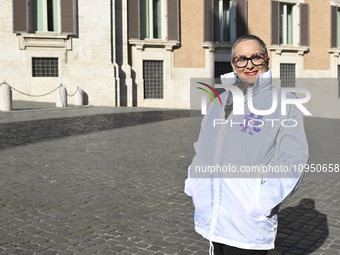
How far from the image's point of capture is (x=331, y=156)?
28.4ft

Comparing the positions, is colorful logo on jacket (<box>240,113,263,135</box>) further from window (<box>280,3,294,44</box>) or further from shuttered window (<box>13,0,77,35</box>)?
window (<box>280,3,294,44</box>)

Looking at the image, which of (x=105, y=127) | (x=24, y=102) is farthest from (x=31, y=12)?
(x=105, y=127)

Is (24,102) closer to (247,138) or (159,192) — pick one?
(159,192)

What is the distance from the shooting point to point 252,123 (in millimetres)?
1998

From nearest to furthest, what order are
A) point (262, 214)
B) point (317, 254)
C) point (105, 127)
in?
point (262, 214) < point (317, 254) < point (105, 127)

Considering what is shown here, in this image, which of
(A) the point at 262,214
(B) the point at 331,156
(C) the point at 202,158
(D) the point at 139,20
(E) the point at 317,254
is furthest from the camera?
(D) the point at 139,20

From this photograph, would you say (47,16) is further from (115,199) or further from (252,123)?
(252,123)

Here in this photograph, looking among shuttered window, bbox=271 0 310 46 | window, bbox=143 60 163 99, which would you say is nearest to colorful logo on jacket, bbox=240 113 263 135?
window, bbox=143 60 163 99

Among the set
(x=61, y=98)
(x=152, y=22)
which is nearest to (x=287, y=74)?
(x=152, y=22)

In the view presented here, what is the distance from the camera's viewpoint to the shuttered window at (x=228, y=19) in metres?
23.7

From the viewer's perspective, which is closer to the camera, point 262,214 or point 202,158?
point 262,214

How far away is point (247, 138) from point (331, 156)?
716cm

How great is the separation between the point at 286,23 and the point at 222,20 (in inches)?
170

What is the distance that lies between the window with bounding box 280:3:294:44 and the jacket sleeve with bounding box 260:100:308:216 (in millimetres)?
24890
